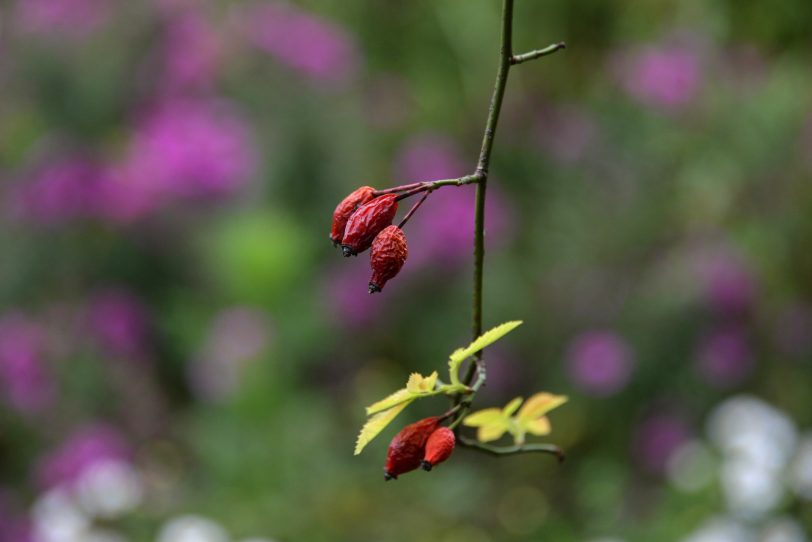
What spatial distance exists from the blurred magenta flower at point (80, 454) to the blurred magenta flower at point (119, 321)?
0.71 ft

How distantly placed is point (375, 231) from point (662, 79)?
→ 97.3 inches

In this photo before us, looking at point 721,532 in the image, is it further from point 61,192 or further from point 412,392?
point 61,192

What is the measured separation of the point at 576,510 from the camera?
7.11 ft

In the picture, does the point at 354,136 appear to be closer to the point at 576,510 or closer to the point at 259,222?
the point at 259,222

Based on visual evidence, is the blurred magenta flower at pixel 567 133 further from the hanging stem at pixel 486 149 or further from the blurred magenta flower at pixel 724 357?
the hanging stem at pixel 486 149

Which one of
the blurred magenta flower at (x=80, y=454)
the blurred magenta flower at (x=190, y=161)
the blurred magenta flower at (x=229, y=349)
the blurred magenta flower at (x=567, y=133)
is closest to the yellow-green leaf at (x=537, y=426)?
the blurred magenta flower at (x=229, y=349)

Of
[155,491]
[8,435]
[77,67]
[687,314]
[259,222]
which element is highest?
[77,67]

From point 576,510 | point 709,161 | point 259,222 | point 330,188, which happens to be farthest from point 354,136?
point 576,510

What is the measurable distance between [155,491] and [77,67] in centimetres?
116

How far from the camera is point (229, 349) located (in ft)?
6.98

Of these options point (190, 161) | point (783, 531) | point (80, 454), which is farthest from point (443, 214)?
point (783, 531)

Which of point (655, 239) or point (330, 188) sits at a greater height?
point (330, 188)

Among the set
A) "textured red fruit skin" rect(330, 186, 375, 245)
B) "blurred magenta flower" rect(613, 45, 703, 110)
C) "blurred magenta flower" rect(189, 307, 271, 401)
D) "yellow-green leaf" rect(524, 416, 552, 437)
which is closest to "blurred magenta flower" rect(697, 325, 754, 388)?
"blurred magenta flower" rect(613, 45, 703, 110)

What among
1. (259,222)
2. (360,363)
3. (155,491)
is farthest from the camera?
(360,363)
